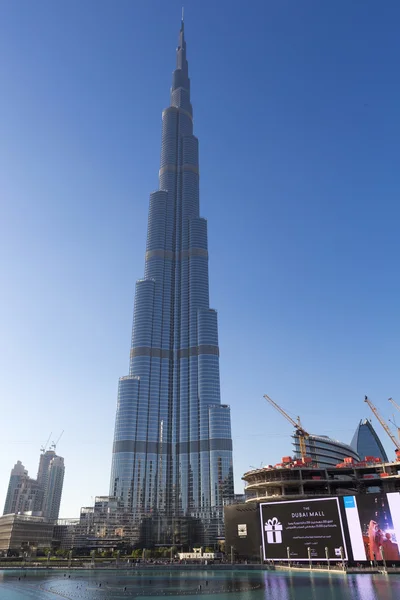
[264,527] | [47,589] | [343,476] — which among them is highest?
[343,476]

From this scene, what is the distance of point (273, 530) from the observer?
12450cm

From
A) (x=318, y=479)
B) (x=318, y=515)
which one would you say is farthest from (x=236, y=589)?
(x=318, y=479)

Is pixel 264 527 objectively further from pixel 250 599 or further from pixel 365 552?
pixel 250 599

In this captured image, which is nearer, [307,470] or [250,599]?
[250,599]

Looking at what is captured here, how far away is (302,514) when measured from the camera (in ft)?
393

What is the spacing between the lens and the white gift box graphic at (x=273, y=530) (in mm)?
123000

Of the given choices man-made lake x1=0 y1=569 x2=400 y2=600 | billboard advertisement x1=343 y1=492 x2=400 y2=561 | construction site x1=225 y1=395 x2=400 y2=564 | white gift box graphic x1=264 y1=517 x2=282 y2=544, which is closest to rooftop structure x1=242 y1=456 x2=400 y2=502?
construction site x1=225 y1=395 x2=400 y2=564

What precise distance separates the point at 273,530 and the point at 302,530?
388 inches

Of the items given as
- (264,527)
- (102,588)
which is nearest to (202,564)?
(264,527)

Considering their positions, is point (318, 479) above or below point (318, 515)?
above

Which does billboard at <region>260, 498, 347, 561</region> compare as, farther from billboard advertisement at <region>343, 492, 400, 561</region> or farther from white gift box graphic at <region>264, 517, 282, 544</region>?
billboard advertisement at <region>343, 492, 400, 561</region>

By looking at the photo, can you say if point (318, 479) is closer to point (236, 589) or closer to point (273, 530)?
point (273, 530)

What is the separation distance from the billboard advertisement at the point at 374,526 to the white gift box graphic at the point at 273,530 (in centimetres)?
2106

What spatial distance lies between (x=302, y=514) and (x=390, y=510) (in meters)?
23.7
